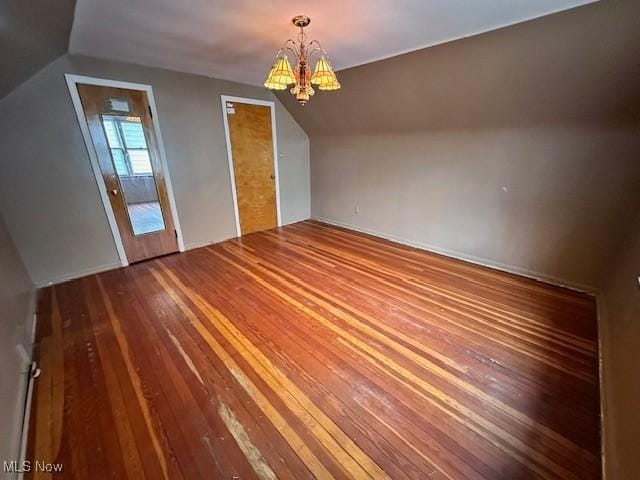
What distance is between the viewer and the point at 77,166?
111 inches

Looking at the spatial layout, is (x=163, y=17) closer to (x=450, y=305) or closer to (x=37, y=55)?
(x=37, y=55)

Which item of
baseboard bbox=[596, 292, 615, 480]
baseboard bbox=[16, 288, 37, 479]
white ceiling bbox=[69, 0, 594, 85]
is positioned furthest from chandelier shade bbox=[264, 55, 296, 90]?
Result: baseboard bbox=[596, 292, 615, 480]

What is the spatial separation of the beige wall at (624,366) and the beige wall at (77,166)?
171 inches

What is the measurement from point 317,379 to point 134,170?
128 inches

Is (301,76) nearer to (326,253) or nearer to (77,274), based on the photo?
(326,253)

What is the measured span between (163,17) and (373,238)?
11.8ft

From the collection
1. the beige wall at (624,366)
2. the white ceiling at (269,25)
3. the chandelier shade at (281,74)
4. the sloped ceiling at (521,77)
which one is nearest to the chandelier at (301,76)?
the chandelier shade at (281,74)

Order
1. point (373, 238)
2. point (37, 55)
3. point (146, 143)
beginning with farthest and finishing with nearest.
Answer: point (373, 238), point (146, 143), point (37, 55)

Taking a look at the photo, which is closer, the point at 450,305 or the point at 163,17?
the point at 163,17

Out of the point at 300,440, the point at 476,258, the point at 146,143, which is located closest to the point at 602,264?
the point at 476,258

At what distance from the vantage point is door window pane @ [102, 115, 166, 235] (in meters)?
3.02

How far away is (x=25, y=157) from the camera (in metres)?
2.54

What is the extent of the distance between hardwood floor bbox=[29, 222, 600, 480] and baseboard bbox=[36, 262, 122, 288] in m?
0.12

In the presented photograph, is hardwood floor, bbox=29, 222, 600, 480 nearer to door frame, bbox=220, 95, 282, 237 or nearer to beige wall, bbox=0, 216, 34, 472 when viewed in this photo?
beige wall, bbox=0, 216, 34, 472
